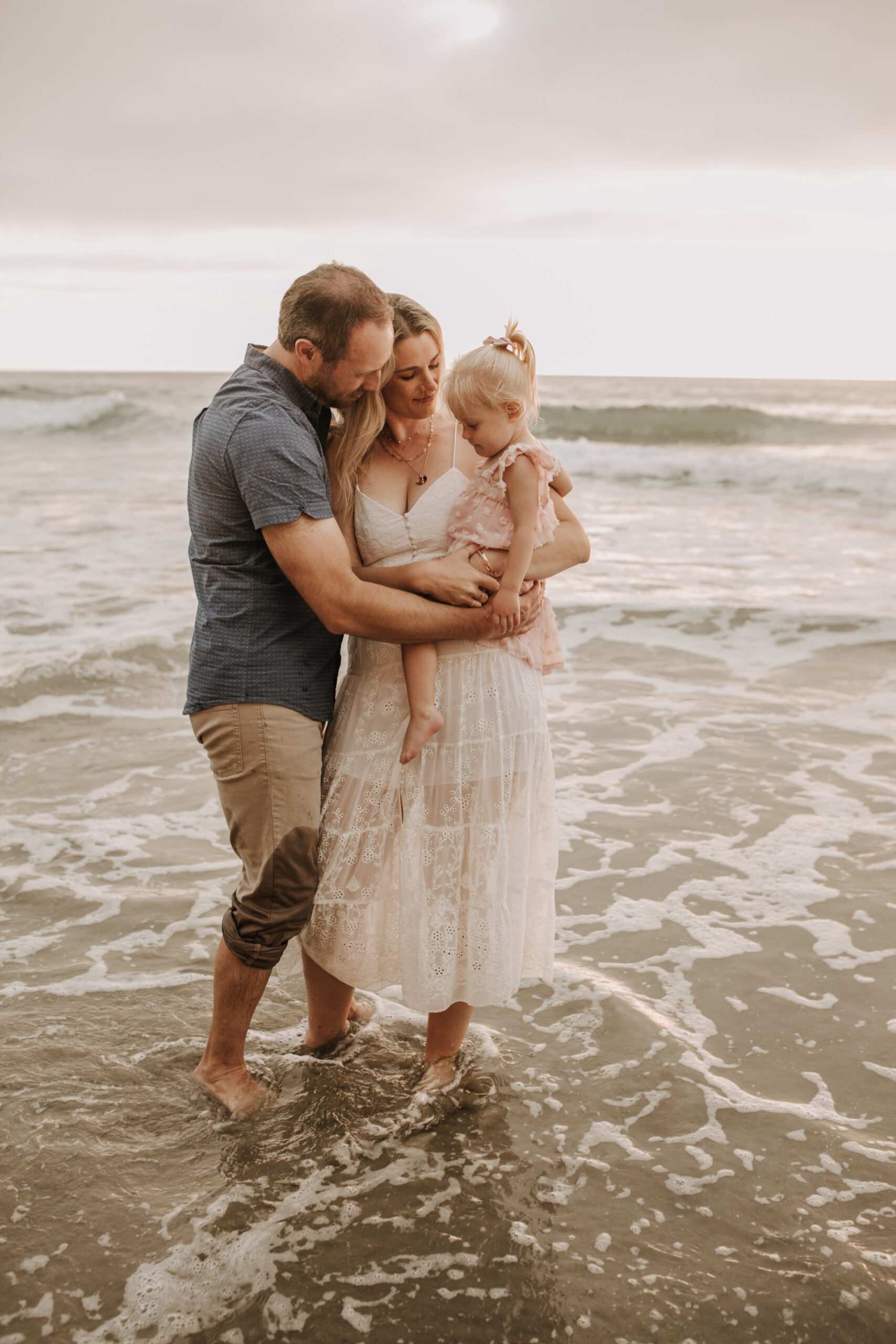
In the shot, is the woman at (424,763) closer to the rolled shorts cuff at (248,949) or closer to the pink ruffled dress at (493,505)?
the pink ruffled dress at (493,505)

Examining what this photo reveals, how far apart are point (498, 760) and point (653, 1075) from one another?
116 cm

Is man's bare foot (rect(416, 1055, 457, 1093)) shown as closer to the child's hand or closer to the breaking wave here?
the child's hand

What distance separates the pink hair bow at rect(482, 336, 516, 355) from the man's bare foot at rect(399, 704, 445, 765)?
1.00m

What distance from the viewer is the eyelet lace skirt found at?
2.86 m

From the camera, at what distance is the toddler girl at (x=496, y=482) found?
2771mm

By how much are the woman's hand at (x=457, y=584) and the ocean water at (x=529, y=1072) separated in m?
1.48

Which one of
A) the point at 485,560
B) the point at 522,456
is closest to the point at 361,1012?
the point at 485,560

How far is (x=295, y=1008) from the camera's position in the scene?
3605mm

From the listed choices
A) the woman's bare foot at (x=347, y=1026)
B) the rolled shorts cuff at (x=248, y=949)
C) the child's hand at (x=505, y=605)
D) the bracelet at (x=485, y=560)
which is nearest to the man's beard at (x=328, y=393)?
the bracelet at (x=485, y=560)

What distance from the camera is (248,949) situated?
2.86 meters

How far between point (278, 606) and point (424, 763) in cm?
58

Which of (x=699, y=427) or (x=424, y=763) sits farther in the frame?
(x=699, y=427)

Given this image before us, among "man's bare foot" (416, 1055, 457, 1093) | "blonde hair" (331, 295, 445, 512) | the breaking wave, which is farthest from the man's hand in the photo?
the breaking wave

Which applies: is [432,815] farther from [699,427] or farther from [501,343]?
[699,427]
